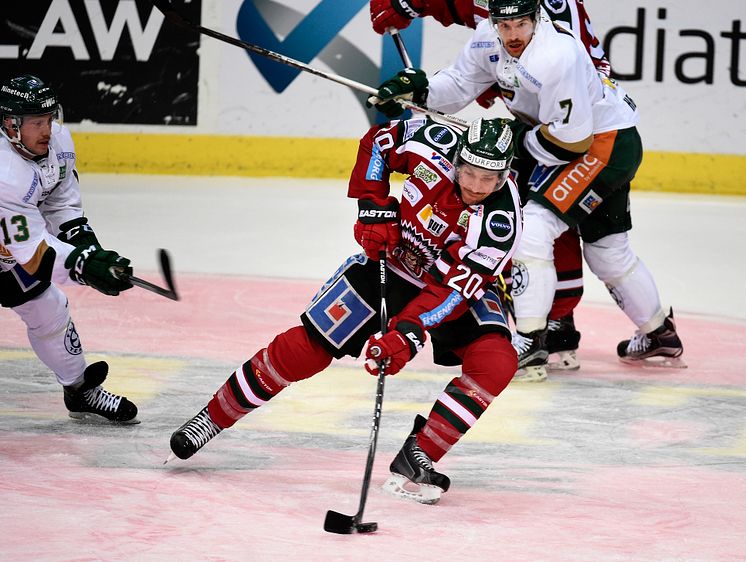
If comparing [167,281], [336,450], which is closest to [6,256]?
[167,281]

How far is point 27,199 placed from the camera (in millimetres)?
3631

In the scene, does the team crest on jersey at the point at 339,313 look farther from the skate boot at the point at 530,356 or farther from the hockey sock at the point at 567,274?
the hockey sock at the point at 567,274

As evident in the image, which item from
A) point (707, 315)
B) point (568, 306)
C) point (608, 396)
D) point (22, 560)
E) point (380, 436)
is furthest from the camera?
point (707, 315)

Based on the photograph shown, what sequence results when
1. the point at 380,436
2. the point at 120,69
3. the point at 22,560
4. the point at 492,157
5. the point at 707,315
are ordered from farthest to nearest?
the point at 120,69
the point at 707,315
the point at 380,436
the point at 492,157
the point at 22,560

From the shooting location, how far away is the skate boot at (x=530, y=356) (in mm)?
4668

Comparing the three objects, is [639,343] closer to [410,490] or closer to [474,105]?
[410,490]

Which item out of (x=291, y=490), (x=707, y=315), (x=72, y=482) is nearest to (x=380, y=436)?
(x=291, y=490)

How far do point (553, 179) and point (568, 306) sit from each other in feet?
1.78

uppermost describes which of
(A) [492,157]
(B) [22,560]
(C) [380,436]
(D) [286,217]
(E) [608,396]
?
(A) [492,157]

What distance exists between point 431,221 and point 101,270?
892 mm

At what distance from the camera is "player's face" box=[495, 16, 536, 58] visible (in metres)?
4.38

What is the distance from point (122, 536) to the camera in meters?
2.91

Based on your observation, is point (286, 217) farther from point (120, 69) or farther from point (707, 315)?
point (707, 315)

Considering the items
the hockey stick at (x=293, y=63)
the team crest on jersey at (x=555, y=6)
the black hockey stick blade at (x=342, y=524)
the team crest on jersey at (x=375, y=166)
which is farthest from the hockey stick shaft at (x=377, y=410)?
the team crest on jersey at (x=555, y=6)
